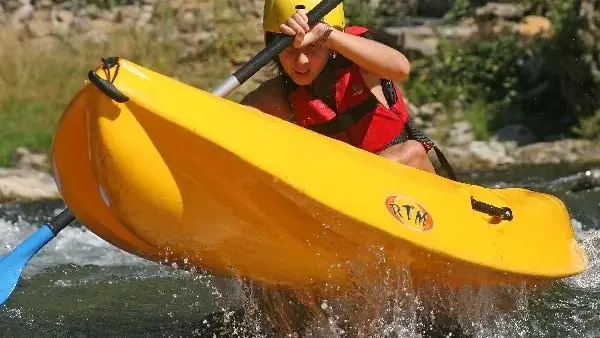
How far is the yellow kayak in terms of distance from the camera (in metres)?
2.44

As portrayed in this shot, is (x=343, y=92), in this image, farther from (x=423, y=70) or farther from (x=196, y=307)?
(x=423, y=70)

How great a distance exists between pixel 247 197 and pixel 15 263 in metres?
0.89

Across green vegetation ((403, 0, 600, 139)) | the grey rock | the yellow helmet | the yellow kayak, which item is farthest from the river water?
green vegetation ((403, 0, 600, 139))

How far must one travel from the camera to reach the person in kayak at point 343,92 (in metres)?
3.18

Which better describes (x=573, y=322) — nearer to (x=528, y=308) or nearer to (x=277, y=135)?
(x=528, y=308)

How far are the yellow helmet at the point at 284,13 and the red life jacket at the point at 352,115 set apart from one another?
0.36 ft

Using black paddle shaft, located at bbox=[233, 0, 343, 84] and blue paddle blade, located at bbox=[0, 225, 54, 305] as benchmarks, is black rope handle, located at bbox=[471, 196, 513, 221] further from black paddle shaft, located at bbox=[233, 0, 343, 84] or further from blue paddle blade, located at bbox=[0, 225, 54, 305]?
blue paddle blade, located at bbox=[0, 225, 54, 305]

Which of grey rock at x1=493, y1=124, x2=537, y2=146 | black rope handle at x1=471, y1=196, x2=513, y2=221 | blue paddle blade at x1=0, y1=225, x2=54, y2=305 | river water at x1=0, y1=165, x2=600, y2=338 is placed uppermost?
blue paddle blade at x1=0, y1=225, x2=54, y2=305

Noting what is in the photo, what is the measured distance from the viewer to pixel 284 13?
10.4 feet

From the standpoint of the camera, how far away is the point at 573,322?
3.41 metres

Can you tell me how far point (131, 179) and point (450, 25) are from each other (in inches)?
257

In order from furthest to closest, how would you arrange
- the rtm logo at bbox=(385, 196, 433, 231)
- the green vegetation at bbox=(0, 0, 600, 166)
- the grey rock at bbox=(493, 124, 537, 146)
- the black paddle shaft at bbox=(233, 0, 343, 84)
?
the green vegetation at bbox=(0, 0, 600, 166), the grey rock at bbox=(493, 124, 537, 146), the black paddle shaft at bbox=(233, 0, 343, 84), the rtm logo at bbox=(385, 196, 433, 231)

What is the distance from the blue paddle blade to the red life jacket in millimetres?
874

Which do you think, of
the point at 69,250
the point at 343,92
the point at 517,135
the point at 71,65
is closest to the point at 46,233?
the point at 343,92
